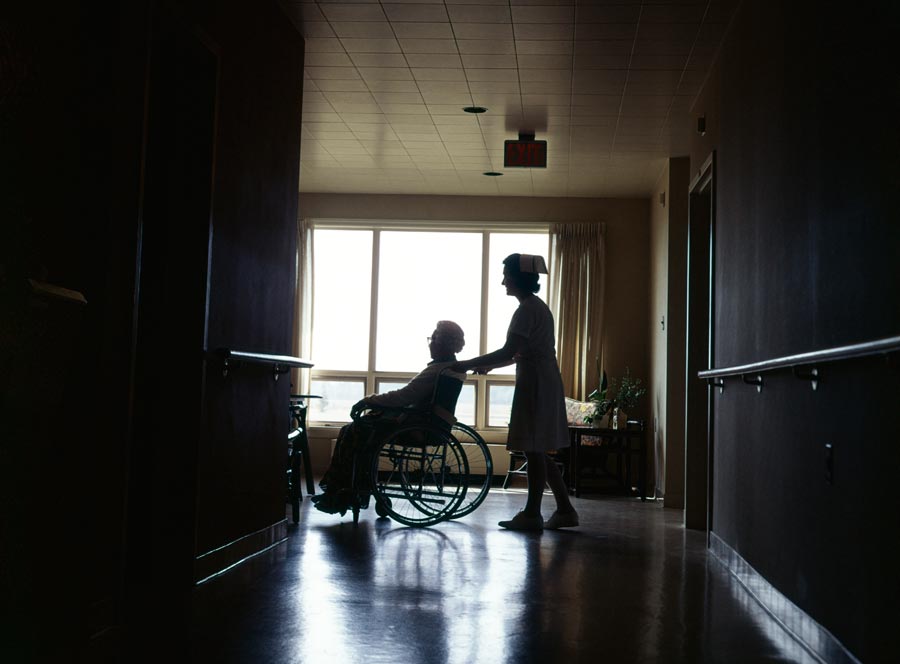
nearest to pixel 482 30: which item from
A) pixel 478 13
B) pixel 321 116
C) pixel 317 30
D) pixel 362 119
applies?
pixel 478 13

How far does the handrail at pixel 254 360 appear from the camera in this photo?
148 inches

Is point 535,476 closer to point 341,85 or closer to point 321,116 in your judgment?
point 341,85

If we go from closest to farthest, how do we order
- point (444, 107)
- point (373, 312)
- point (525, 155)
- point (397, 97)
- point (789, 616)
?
point (789, 616)
point (397, 97)
point (444, 107)
point (525, 155)
point (373, 312)

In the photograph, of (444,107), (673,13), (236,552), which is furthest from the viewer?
(444,107)

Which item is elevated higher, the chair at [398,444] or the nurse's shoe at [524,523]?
the chair at [398,444]

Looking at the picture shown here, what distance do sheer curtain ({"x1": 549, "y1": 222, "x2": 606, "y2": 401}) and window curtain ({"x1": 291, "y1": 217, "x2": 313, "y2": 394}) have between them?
2.48m

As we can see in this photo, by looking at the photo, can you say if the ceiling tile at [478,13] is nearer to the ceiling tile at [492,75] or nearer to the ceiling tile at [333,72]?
the ceiling tile at [492,75]

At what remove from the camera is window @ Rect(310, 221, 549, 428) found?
9656 mm

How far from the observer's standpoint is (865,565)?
245 cm

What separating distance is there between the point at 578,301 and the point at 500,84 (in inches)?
146

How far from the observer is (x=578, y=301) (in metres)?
9.26

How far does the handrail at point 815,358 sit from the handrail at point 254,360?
2.06 metres

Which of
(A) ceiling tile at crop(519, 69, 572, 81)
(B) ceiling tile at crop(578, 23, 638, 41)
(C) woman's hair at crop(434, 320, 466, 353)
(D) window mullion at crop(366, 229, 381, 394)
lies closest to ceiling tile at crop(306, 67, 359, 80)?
(A) ceiling tile at crop(519, 69, 572, 81)

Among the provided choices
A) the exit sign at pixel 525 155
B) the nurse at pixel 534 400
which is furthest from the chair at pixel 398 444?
the exit sign at pixel 525 155
